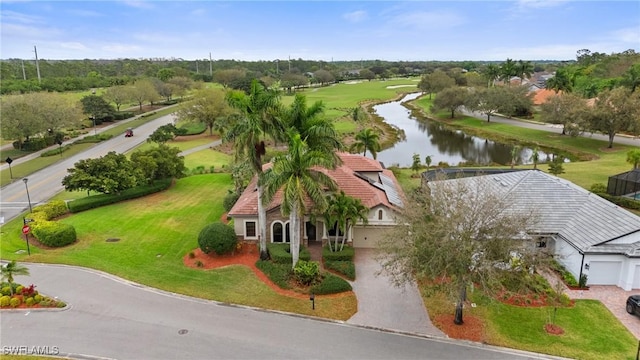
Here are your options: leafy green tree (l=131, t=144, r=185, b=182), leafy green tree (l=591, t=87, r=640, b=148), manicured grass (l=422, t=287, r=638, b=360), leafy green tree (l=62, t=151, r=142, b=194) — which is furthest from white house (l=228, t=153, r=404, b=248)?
leafy green tree (l=591, t=87, r=640, b=148)

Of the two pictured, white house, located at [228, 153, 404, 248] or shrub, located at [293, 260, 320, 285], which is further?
white house, located at [228, 153, 404, 248]

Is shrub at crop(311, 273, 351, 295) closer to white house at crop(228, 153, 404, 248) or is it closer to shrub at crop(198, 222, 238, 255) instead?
white house at crop(228, 153, 404, 248)

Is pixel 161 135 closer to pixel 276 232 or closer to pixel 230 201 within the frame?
pixel 230 201

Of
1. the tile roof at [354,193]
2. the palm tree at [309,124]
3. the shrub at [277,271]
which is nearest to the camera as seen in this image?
the palm tree at [309,124]

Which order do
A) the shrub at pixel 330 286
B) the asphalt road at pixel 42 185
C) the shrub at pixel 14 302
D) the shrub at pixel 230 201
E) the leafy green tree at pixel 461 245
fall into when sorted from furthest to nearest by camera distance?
the asphalt road at pixel 42 185 → the shrub at pixel 230 201 → the shrub at pixel 330 286 → the shrub at pixel 14 302 → the leafy green tree at pixel 461 245

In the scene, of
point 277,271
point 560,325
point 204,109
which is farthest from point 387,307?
point 204,109

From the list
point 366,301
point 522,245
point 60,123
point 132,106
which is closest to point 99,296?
point 366,301

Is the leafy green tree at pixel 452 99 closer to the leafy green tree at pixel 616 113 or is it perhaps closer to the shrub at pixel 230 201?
the leafy green tree at pixel 616 113

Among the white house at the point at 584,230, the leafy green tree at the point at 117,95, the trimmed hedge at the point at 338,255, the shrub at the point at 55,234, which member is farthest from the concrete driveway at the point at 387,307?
the leafy green tree at the point at 117,95
